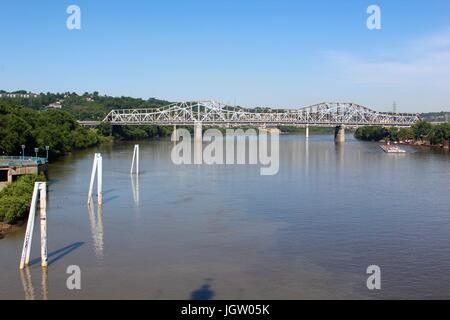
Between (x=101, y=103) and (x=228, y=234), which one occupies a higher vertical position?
(x=101, y=103)

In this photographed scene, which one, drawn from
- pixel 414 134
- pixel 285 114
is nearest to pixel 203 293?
pixel 414 134

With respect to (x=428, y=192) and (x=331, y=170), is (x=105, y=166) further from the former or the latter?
(x=428, y=192)

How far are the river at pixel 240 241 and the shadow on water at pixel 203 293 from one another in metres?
0.03

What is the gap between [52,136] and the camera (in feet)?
90.9

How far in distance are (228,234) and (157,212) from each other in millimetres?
2929

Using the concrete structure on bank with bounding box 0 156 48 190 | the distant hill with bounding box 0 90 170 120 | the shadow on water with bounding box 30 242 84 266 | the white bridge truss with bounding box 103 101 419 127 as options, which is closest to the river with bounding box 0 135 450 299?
the shadow on water with bounding box 30 242 84 266

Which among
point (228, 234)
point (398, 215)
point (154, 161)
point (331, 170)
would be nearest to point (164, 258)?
point (228, 234)

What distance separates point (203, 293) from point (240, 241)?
9.88ft

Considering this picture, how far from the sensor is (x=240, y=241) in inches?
423

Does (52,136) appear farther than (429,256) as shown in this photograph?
Yes

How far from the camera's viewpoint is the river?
810 cm

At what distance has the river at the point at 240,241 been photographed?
8.10m
